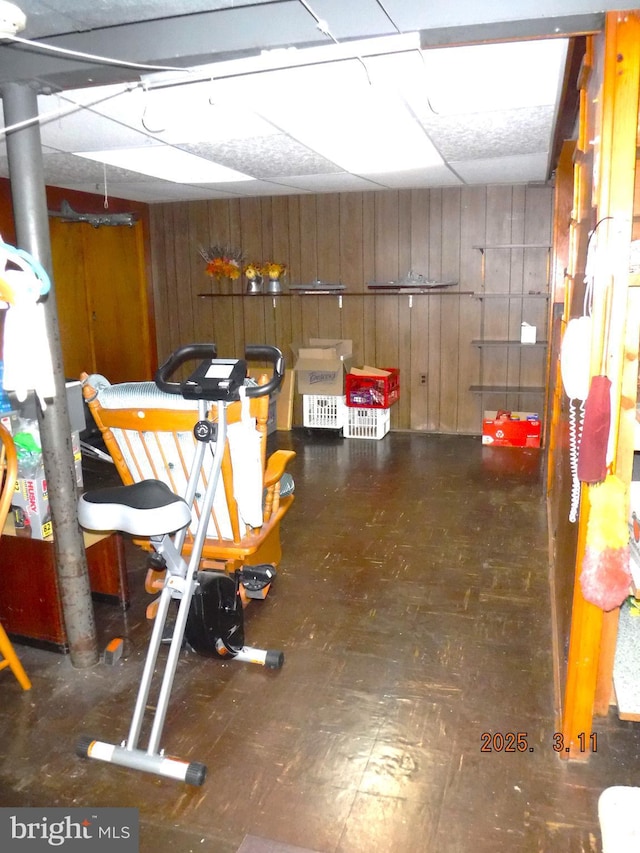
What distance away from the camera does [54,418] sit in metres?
2.57

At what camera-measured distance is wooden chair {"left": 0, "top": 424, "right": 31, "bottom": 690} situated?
238cm

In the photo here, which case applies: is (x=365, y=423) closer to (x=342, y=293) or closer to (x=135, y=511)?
(x=342, y=293)

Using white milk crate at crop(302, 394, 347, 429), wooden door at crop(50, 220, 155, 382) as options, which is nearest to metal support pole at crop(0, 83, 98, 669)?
wooden door at crop(50, 220, 155, 382)

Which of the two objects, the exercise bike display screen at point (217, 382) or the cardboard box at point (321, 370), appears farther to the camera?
the cardboard box at point (321, 370)

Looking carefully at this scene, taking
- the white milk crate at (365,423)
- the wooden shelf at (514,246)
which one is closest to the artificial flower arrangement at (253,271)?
the white milk crate at (365,423)

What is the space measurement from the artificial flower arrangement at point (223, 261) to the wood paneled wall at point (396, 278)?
8 centimetres

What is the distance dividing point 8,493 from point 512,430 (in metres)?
4.47

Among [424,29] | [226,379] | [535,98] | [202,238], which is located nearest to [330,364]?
[202,238]

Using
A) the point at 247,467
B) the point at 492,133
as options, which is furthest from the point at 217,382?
the point at 492,133

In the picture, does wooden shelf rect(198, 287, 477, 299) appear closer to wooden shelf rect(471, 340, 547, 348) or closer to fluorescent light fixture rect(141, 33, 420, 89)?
wooden shelf rect(471, 340, 547, 348)

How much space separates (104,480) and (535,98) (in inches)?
151

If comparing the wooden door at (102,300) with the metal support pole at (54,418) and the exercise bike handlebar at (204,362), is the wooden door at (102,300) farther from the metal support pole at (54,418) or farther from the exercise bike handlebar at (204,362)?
the exercise bike handlebar at (204,362)

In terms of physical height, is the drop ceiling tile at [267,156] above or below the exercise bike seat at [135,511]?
above

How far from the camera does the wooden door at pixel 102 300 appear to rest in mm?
5965
